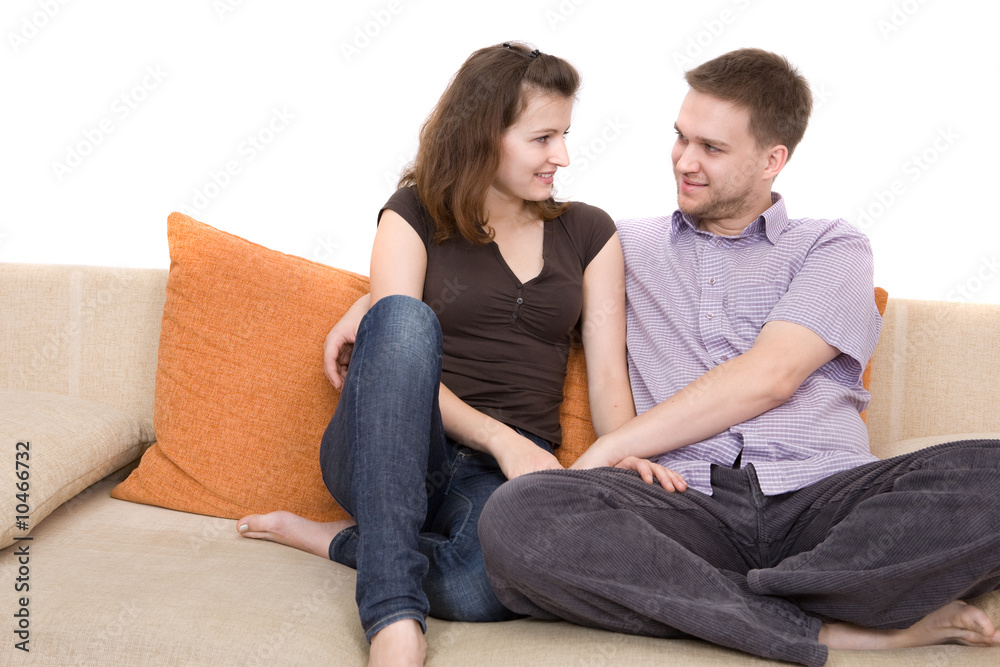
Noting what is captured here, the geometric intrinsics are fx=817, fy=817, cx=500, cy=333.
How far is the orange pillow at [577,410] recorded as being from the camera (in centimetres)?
172

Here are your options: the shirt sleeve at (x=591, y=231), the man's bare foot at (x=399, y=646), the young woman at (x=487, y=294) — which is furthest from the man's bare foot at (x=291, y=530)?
the shirt sleeve at (x=591, y=231)

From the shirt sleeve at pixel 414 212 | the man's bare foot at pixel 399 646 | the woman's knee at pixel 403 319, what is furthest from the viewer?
the shirt sleeve at pixel 414 212

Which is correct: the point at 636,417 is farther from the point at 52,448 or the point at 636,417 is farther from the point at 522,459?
the point at 52,448

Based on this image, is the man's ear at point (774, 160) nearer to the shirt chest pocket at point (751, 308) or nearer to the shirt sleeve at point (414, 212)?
the shirt chest pocket at point (751, 308)

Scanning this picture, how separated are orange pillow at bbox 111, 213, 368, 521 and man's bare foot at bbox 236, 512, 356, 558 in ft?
0.28

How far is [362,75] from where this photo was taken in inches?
84.1

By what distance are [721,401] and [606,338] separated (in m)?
0.31

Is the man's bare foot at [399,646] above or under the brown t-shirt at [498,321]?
under

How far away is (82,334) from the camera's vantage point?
1.83 metres

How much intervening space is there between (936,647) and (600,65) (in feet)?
4.99

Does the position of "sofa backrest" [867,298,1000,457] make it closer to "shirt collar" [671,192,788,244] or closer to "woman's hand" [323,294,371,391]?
"shirt collar" [671,192,788,244]

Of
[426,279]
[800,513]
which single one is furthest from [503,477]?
[800,513]

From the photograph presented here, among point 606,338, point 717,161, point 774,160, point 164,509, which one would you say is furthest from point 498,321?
point 164,509

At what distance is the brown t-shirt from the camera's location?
1.60 meters
